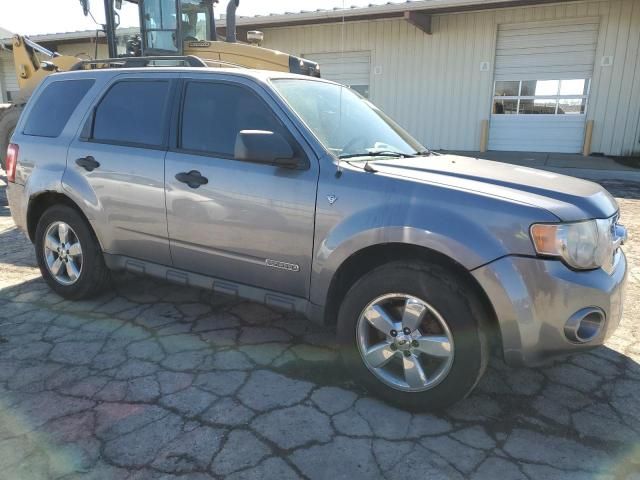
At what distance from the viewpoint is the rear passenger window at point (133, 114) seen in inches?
139

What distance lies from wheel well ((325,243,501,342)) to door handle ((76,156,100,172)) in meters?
2.11

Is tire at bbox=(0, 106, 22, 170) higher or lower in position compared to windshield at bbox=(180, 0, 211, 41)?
lower

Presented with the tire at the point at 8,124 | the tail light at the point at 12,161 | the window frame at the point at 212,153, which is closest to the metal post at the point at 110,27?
the tire at the point at 8,124

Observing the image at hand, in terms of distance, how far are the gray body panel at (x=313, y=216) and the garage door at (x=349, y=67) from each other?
13.5 m

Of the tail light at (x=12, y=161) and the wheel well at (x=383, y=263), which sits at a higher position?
the tail light at (x=12, y=161)

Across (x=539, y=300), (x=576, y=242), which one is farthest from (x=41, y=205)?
(x=576, y=242)

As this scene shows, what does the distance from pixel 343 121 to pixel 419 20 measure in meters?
12.5

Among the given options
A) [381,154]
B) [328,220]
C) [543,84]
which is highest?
[543,84]

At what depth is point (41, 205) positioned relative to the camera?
4.21 meters

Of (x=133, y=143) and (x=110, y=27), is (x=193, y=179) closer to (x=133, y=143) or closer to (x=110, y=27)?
(x=133, y=143)

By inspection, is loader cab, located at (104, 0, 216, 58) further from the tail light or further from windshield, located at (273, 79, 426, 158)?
windshield, located at (273, 79, 426, 158)

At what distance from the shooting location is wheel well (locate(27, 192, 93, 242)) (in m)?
4.00

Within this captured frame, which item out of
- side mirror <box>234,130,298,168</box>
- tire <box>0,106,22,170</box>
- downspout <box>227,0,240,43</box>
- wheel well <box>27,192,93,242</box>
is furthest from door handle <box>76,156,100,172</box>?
tire <box>0,106,22,170</box>

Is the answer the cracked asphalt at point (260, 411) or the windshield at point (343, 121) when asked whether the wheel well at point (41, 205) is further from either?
the windshield at point (343, 121)
